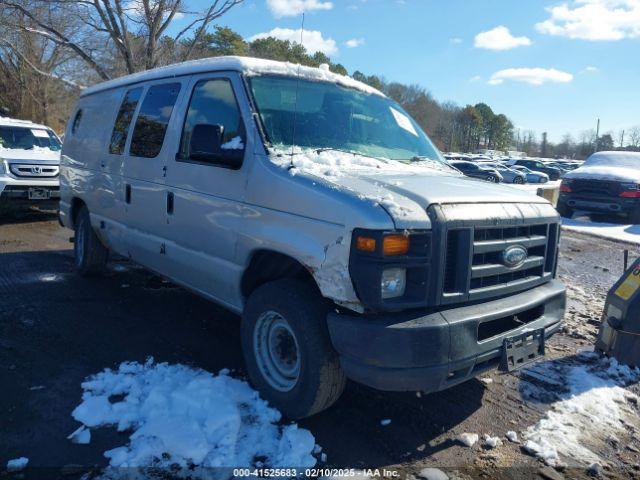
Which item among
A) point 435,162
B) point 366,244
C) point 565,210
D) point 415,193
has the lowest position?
point 565,210

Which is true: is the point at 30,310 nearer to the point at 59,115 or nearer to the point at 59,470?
the point at 59,470

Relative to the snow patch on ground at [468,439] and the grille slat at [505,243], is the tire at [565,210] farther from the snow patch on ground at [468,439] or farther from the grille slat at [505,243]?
the snow patch on ground at [468,439]

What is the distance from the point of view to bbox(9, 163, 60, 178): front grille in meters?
9.83

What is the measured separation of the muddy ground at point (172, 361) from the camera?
9.67 feet

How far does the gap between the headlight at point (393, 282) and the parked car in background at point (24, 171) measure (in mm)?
9510

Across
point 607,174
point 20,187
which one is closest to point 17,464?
point 20,187

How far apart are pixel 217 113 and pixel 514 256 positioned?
2450 mm

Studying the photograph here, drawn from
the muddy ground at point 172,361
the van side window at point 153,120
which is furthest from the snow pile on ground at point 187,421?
the van side window at point 153,120

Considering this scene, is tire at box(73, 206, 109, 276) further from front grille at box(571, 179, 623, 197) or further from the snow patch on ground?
front grille at box(571, 179, 623, 197)

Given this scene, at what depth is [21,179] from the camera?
9.85m

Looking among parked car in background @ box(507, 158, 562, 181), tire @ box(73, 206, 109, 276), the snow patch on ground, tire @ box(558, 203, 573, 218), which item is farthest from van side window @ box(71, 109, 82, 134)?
parked car in background @ box(507, 158, 562, 181)

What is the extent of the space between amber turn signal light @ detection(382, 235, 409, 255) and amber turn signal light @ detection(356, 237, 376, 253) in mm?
54

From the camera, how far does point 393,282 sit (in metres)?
2.73

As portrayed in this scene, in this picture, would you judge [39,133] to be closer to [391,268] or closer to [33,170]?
[33,170]
